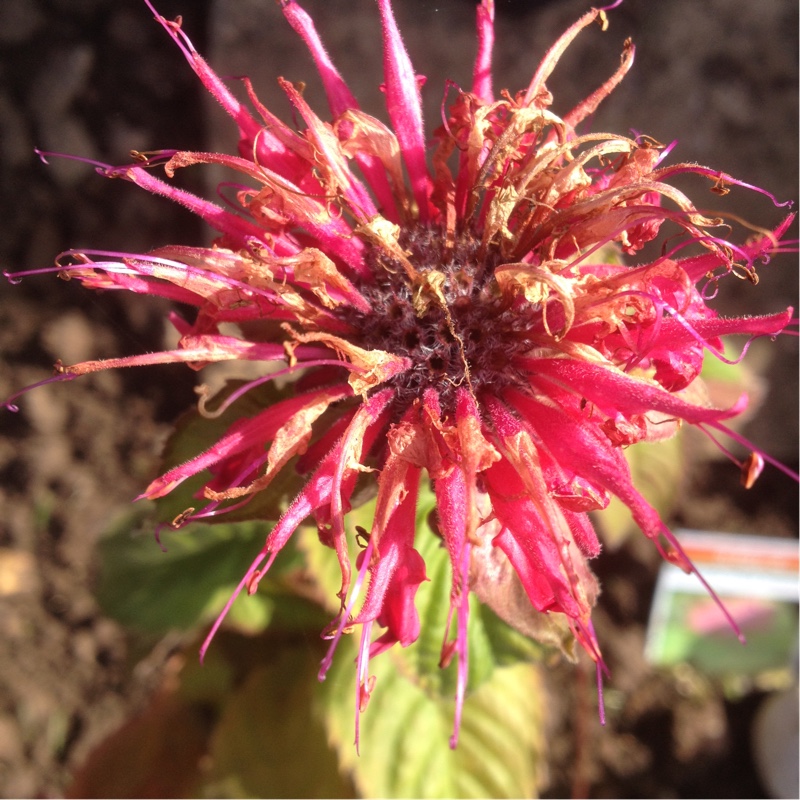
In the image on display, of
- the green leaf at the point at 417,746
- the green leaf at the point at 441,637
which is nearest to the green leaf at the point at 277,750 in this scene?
the green leaf at the point at 417,746

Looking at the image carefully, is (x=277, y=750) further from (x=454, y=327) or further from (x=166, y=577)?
(x=454, y=327)

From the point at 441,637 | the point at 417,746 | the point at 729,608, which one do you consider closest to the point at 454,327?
the point at 441,637

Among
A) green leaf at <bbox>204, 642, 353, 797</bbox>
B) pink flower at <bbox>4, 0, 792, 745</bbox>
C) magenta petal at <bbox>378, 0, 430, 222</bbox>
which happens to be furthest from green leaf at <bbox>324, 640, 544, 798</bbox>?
magenta petal at <bbox>378, 0, 430, 222</bbox>

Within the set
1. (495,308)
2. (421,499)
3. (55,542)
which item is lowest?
(55,542)

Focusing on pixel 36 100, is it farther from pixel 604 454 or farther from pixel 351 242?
pixel 604 454

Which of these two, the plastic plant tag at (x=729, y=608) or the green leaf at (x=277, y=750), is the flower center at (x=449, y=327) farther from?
the plastic plant tag at (x=729, y=608)

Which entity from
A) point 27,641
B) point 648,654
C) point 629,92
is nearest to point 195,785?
point 27,641

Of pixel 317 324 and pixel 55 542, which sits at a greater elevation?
pixel 317 324
